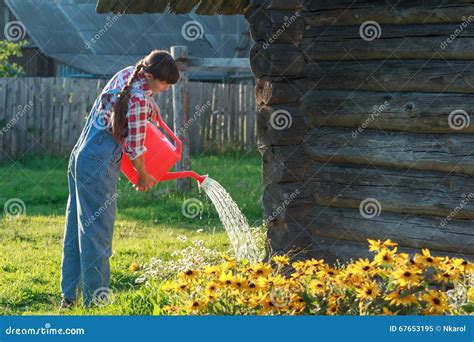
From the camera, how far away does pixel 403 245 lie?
7.16 m

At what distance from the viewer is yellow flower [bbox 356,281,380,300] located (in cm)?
486

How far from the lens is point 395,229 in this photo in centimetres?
719

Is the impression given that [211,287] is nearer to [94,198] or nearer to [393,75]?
Result: [94,198]

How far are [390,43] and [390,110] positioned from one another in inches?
19.0

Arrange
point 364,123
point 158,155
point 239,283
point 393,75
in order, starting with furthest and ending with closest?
1. point 364,123
2. point 393,75
3. point 158,155
4. point 239,283

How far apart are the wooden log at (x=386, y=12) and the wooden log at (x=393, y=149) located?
80 centimetres

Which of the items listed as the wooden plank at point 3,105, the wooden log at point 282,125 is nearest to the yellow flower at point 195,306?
the wooden log at point 282,125

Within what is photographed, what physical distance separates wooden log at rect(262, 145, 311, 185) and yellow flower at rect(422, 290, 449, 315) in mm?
2737

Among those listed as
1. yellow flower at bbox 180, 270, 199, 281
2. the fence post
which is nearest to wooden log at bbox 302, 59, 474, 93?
yellow flower at bbox 180, 270, 199, 281

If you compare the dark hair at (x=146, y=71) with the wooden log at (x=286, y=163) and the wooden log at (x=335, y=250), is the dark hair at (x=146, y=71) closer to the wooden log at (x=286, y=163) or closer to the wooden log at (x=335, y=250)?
the wooden log at (x=286, y=163)

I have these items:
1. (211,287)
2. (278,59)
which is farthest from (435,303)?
(278,59)

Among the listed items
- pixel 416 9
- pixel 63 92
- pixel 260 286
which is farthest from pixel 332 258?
pixel 63 92

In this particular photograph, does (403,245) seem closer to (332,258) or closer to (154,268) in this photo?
(332,258)

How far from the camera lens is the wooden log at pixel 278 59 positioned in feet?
24.3
